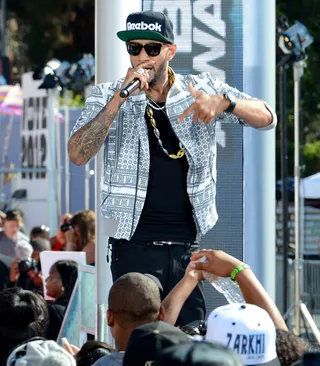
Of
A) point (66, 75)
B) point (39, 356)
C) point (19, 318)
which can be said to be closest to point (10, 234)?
point (66, 75)

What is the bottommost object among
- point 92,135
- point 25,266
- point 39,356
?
point 25,266

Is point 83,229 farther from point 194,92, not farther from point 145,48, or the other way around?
point 194,92

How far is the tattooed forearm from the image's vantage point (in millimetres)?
5156

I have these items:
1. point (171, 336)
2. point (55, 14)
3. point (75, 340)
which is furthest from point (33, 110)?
point (55, 14)

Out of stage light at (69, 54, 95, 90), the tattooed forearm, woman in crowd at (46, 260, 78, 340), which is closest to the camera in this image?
→ the tattooed forearm

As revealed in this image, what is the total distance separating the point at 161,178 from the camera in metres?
5.33

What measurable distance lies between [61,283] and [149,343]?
18.5 feet

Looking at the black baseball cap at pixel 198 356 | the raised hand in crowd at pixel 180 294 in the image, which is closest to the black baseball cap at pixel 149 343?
the black baseball cap at pixel 198 356

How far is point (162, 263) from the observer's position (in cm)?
535

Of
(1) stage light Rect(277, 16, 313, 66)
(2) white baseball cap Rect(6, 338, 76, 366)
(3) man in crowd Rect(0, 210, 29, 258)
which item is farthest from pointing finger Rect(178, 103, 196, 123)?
(3) man in crowd Rect(0, 210, 29, 258)

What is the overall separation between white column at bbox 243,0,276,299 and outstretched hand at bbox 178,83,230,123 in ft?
3.93

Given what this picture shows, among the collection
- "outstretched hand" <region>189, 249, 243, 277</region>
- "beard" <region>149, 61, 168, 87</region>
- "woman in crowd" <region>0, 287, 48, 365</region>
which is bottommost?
"woman in crowd" <region>0, 287, 48, 365</region>

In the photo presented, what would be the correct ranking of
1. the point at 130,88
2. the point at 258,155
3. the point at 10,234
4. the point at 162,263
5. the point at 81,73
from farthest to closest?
the point at 81,73
the point at 10,234
the point at 258,155
the point at 162,263
the point at 130,88

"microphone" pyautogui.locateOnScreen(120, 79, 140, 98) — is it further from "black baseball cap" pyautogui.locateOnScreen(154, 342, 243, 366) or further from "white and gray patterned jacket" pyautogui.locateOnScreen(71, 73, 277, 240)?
"black baseball cap" pyautogui.locateOnScreen(154, 342, 243, 366)
